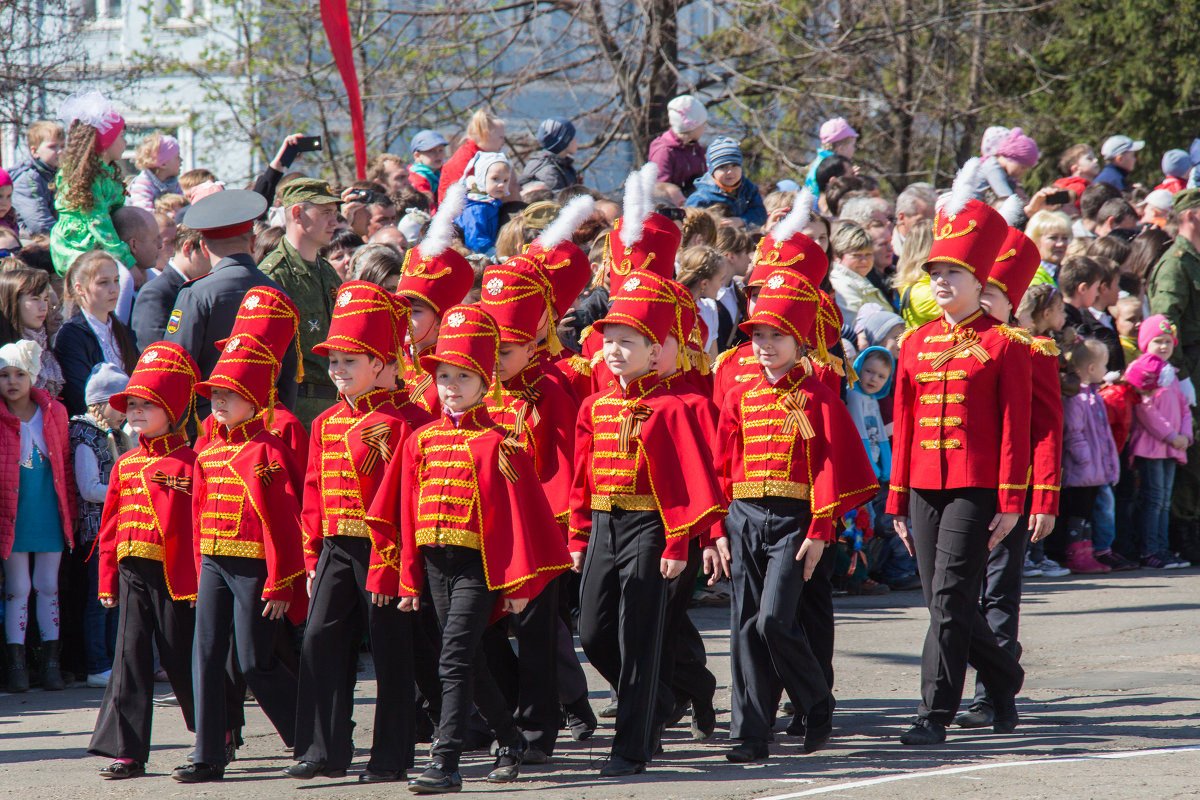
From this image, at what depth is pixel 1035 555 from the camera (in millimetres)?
11484

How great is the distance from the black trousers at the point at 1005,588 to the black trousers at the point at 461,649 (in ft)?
7.71

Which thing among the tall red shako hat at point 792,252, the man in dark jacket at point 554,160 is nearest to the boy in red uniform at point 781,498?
the tall red shako hat at point 792,252

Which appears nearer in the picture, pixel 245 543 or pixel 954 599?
pixel 245 543

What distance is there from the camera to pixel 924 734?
21.5 ft

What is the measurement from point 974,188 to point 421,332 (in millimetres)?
2624

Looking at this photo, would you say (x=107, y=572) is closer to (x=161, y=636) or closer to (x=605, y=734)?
(x=161, y=636)

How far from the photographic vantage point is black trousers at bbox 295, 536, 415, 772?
20.2 ft

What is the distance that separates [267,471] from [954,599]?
116 inches

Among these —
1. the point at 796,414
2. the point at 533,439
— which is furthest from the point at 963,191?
the point at 533,439

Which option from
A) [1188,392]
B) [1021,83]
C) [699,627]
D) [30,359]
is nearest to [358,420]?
[30,359]

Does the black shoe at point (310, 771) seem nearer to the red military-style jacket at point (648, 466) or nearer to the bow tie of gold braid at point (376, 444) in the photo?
the bow tie of gold braid at point (376, 444)

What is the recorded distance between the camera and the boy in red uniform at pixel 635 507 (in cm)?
620

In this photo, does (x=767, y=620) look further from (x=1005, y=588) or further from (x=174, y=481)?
(x=174, y=481)

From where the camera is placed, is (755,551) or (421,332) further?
(421,332)
